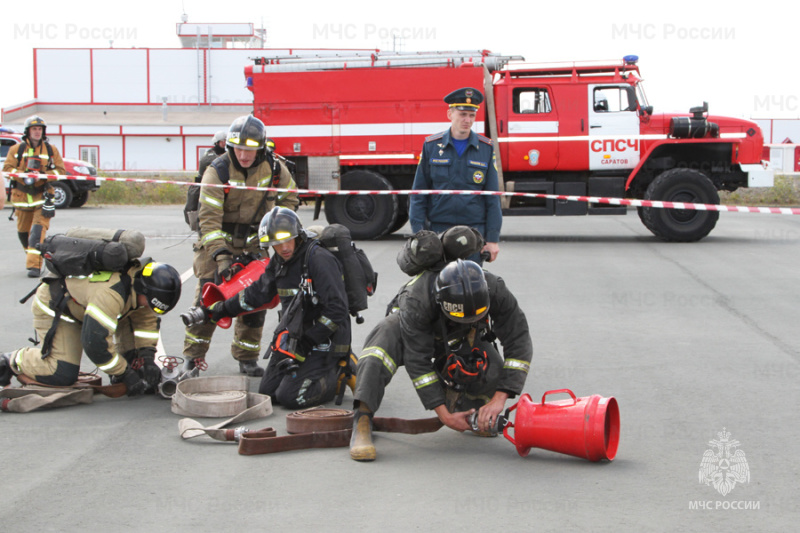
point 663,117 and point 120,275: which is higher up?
Answer: point 663,117

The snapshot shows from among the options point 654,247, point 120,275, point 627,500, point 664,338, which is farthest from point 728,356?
point 654,247

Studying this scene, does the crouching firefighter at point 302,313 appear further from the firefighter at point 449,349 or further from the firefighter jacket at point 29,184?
the firefighter jacket at point 29,184

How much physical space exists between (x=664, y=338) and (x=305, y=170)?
32.2 feet

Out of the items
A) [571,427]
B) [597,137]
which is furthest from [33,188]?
[597,137]

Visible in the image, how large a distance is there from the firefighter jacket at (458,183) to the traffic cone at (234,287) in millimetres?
1186

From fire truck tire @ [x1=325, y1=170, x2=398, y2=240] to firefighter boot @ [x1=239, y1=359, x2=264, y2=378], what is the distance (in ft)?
30.3

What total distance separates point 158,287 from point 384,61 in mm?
11053

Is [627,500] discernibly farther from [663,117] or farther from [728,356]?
[663,117]

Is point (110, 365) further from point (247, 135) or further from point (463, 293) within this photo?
point (463, 293)

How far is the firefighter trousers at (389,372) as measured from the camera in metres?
4.82

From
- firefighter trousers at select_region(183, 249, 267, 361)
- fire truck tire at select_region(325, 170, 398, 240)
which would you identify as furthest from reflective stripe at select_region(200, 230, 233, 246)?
fire truck tire at select_region(325, 170, 398, 240)

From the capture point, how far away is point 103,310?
5523 millimetres

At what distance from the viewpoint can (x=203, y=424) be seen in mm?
5281

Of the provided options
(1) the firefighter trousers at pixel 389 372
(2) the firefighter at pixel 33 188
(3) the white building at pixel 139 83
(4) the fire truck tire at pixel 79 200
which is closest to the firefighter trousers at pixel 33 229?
(2) the firefighter at pixel 33 188
